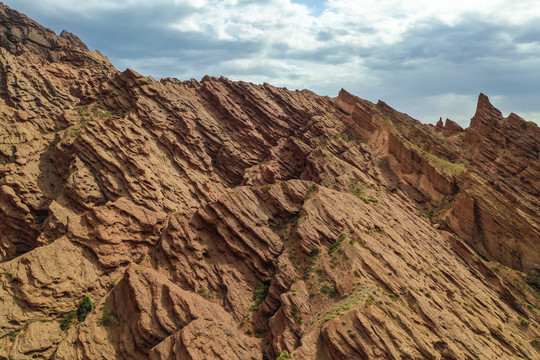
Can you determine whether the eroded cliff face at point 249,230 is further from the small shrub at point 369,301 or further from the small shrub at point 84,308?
the small shrub at point 369,301

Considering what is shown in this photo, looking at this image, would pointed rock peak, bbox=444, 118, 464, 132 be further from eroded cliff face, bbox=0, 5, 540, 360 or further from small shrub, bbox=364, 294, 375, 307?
small shrub, bbox=364, 294, 375, 307

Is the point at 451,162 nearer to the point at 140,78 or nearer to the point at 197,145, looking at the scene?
the point at 197,145

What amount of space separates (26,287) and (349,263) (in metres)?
41.5

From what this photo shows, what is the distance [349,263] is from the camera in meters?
39.9

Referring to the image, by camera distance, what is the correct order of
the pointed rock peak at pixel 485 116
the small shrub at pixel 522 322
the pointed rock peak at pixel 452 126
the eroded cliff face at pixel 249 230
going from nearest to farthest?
the eroded cliff face at pixel 249 230 < the small shrub at pixel 522 322 < the pointed rock peak at pixel 485 116 < the pointed rock peak at pixel 452 126

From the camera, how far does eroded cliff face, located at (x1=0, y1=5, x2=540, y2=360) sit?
3388 cm

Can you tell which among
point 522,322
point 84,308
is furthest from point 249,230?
point 522,322

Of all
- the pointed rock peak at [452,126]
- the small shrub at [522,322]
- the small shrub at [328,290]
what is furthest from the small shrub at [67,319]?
the pointed rock peak at [452,126]

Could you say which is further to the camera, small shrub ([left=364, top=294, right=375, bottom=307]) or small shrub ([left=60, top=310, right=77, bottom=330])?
small shrub ([left=60, top=310, right=77, bottom=330])

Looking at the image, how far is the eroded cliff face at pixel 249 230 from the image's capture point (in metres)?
Result: 33.9

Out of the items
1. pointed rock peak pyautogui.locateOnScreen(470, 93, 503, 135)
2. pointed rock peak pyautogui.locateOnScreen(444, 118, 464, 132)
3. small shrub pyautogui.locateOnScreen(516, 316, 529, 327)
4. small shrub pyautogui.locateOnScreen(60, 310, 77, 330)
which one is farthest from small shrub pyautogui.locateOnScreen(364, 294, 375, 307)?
pointed rock peak pyautogui.locateOnScreen(444, 118, 464, 132)

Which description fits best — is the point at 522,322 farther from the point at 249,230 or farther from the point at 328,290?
the point at 249,230

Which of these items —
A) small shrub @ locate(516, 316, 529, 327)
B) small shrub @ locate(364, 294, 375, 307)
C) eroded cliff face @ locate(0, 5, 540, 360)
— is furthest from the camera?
small shrub @ locate(516, 316, 529, 327)

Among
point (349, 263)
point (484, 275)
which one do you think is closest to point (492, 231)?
point (484, 275)
